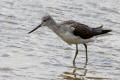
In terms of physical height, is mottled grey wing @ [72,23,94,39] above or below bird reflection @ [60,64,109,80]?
above

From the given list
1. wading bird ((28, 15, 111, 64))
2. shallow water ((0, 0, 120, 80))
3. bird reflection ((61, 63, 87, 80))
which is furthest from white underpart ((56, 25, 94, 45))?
bird reflection ((61, 63, 87, 80))

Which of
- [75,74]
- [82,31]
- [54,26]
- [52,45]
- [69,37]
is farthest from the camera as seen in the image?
[52,45]

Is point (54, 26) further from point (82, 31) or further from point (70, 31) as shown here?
point (82, 31)

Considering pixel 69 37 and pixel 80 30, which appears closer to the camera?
pixel 69 37

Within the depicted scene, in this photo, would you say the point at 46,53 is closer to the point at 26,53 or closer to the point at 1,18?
the point at 26,53

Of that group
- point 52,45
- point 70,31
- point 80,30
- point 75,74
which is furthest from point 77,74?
point 52,45

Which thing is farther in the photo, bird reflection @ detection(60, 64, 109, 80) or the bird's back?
the bird's back

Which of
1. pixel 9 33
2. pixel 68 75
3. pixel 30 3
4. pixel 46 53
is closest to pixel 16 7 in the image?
pixel 30 3

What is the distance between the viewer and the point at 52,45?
9.98 metres

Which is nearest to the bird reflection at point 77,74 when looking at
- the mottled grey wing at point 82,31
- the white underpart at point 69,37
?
the white underpart at point 69,37

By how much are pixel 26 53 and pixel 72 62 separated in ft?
3.19

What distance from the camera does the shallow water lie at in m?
8.55

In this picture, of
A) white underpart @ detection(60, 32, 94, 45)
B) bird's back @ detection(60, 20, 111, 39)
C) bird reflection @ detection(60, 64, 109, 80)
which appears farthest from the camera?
bird's back @ detection(60, 20, 111, 39)

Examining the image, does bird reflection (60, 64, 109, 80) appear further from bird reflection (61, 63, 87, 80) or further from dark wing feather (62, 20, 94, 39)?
dark wing feather (62, 20, 94, 39)
